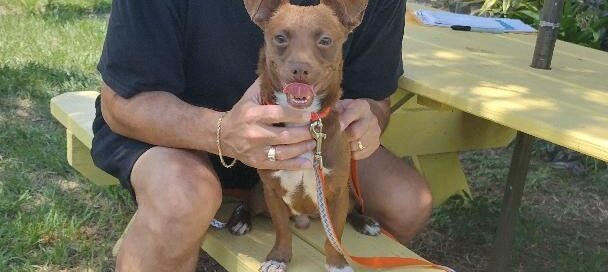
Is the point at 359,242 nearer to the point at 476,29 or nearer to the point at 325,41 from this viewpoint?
the point at 325,41

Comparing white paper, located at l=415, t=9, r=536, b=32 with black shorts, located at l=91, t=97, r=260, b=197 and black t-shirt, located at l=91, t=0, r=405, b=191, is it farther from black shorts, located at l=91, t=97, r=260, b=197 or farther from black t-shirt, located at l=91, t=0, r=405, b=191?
black shorts, located at l=91, t=97, r=260, b=197

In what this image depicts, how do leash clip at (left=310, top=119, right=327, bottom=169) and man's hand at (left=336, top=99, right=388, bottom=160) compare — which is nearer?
leash clip at (left=310, top=119, right=327, bottom=169)

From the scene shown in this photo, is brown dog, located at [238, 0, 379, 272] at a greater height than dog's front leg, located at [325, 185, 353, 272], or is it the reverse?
brown dog, located at [238, 0, 379, 272]

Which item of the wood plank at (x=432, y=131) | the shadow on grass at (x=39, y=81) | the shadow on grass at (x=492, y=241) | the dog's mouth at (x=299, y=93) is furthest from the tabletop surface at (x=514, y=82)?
the shadow on grass at (x=39, y=81)

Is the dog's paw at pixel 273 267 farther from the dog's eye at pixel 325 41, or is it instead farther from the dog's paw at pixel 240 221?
the dog's eye at pixel 325 41

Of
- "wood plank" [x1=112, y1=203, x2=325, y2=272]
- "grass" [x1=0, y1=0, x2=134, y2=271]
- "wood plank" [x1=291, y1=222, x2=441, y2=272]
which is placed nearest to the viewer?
"wood plank" [x1=112, y1=203, x2=325, y2=272]

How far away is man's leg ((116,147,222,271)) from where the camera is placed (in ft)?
7.15

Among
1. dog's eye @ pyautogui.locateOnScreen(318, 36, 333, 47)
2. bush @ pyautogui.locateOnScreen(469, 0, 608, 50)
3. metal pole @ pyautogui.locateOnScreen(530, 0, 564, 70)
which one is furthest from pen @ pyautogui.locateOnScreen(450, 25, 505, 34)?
dog's eye @ pyautogui.locateOnScreen(318, 36, 333, 47)

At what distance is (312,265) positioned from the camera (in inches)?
92.5

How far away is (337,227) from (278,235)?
0.18 m

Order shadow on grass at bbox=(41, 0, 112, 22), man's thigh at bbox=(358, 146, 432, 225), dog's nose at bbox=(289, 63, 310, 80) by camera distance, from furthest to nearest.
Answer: shadow on grass at bbox=(41, 0, 112, 22) → man's thigh at bbox=(358, 146, 432, 225) → dog's nose at bbox=(289, 63, 310, 80)

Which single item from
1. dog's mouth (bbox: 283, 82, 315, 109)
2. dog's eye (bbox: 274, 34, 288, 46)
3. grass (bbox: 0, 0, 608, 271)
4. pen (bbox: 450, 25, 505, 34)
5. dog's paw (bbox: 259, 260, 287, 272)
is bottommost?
grass (bbox: 0, 0, 608, 271)

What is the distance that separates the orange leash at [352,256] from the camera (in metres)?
2.14

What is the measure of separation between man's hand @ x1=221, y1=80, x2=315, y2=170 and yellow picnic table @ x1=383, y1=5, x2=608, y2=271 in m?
0.56
